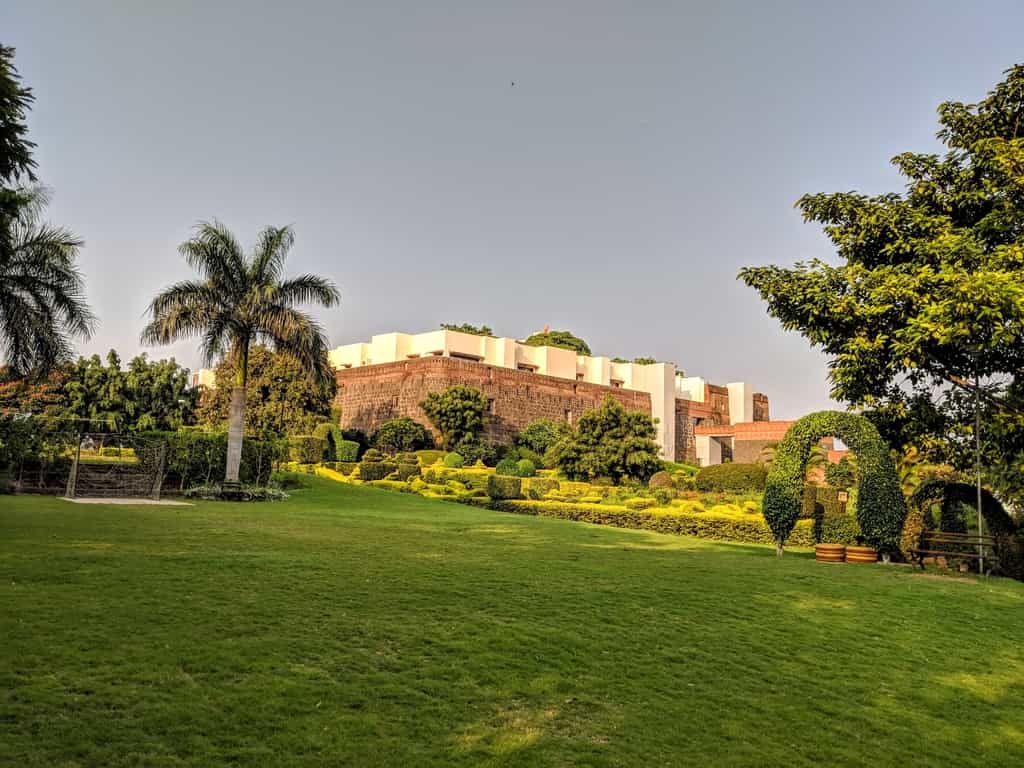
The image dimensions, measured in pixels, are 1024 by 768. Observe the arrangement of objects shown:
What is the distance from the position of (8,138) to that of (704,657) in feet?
28.1

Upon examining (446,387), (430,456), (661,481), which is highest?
(446,387)

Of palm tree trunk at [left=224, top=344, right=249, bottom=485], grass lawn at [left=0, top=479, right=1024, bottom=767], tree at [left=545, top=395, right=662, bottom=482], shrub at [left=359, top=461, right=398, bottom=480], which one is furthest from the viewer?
tree at [left=545, top=395, right=662, bottom=482]

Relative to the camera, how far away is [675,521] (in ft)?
67.2

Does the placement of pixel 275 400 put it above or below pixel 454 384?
below

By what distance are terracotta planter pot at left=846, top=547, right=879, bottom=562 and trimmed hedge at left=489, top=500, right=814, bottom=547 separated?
4062 mm

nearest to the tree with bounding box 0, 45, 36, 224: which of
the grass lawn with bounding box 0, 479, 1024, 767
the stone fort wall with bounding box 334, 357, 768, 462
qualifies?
the grass lawn with bounding box 0, 479, 1024, 767

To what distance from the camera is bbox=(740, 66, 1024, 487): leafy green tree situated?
516 inches

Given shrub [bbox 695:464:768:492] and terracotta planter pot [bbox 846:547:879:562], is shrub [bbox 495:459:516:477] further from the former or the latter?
terracotta planter pot [bbox 846:547:879:562]

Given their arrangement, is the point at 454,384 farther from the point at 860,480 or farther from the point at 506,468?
the point at 860,480

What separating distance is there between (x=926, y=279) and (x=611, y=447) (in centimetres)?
2144

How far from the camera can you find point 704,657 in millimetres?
7062

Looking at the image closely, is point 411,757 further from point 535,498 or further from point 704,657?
point 535,498

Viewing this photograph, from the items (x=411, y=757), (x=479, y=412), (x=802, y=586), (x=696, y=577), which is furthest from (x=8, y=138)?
(x=479, y=412)

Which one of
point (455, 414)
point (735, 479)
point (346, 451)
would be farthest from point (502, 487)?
point (455, 414)
